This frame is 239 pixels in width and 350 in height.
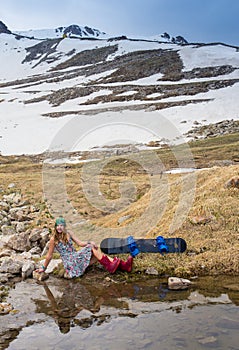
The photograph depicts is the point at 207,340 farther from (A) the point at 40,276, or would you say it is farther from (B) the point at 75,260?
(A) the point at 40,276

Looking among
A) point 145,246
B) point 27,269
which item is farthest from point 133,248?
point 27,269

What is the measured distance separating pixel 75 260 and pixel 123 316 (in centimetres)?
261

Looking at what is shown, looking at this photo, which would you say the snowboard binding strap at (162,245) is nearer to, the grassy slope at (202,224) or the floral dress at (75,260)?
the grassy slope at (202,224)

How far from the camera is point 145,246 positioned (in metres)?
10.8

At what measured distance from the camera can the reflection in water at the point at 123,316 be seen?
6906 millimetres

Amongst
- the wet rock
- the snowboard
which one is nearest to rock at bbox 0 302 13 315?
the snowboard

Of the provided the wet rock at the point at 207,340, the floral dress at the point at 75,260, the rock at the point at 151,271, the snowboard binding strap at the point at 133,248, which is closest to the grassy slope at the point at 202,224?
the rock at the point at 151,271

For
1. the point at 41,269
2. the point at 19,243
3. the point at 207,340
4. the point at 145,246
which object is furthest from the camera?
the point at 19,243

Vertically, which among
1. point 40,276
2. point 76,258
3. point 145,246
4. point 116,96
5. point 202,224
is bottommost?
point 40,276

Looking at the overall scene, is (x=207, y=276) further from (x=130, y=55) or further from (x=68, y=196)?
(x=130, y=55)

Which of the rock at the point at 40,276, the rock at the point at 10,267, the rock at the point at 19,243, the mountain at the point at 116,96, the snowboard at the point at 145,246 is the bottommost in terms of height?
the rock at the point at 40,276

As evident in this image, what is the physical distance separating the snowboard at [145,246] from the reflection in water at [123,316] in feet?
3.61

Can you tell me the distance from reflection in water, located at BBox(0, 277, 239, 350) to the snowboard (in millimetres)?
1101

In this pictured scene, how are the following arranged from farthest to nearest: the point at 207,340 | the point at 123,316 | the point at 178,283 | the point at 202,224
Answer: the point at 202,224
the point at 178,283
the point at 123,316
the point at 207,340
